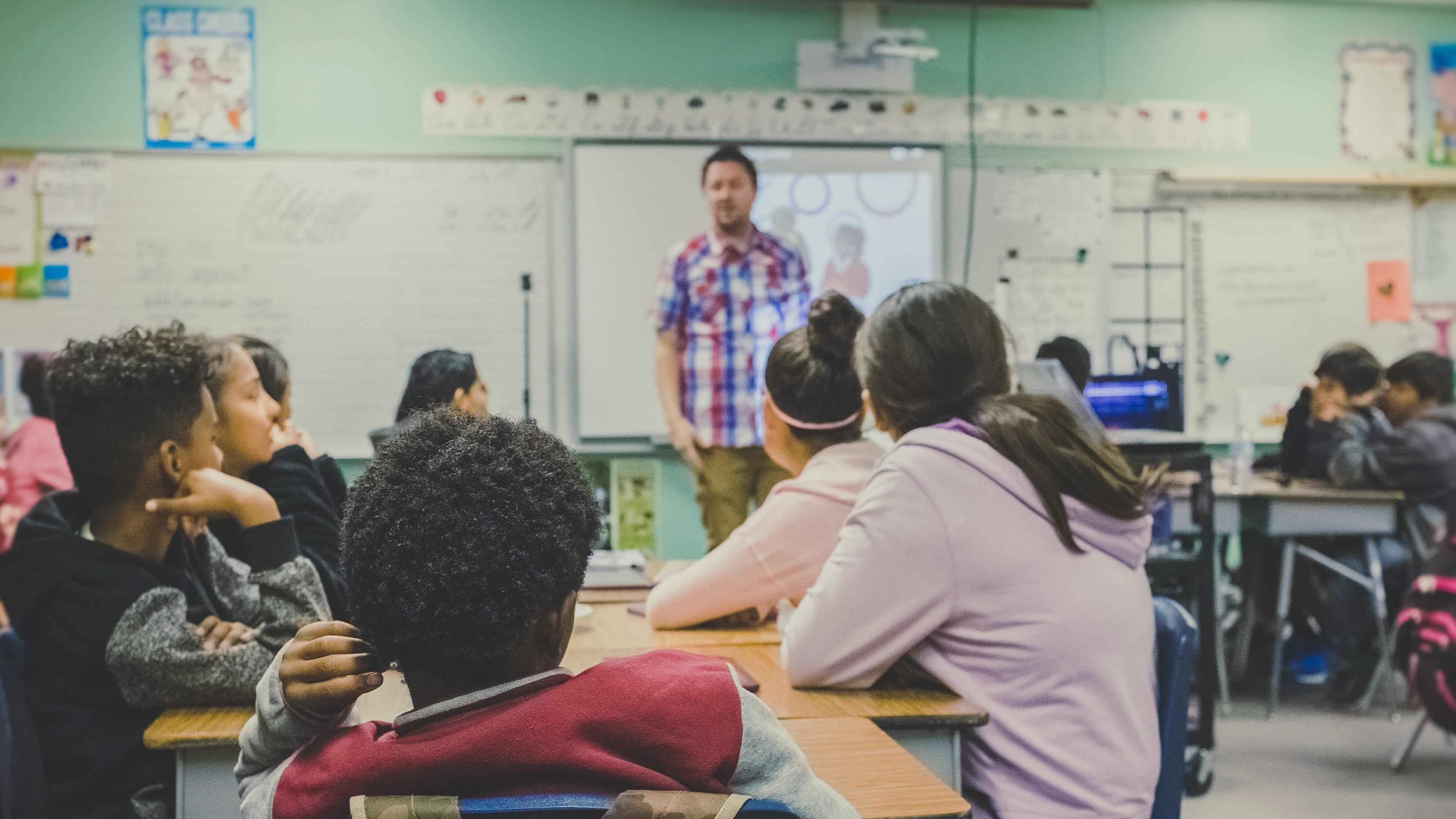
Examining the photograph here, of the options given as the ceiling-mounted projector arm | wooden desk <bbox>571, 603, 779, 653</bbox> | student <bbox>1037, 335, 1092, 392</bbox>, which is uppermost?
the ceiling-mounted projector arm

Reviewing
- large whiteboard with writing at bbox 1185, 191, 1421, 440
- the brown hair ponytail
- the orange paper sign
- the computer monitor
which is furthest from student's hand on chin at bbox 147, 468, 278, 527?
the orange paper sign

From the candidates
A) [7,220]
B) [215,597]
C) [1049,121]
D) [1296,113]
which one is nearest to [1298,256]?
[1296,113]

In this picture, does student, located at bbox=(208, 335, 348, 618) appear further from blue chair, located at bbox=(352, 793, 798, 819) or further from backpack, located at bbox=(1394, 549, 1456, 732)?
backpack, located at bbox=(1394, 549, 1456, 732)

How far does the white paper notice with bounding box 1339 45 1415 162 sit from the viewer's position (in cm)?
516

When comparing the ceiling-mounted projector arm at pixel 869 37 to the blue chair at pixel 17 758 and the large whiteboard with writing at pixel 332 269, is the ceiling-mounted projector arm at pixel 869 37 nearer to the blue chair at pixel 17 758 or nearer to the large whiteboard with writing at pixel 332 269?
the large whiteboard with writing at pixel 332 269

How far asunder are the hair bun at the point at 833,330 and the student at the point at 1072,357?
147cm

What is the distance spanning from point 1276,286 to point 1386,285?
Answer: 0.54m

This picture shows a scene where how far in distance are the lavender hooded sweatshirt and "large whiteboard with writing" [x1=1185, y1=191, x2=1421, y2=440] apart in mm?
3910

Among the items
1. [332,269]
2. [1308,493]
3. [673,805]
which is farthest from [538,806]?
[332,269]

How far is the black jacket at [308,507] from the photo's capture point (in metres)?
1.82

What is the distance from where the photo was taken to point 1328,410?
441cm

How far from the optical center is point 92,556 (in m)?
1.48

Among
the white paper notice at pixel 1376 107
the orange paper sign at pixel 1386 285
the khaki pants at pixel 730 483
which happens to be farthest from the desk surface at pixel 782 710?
the white paper notice at pixel 1376 107

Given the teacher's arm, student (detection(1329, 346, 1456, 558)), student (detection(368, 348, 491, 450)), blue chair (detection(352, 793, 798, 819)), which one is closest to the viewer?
blue chair (detection(352, 793, 798, 819))
